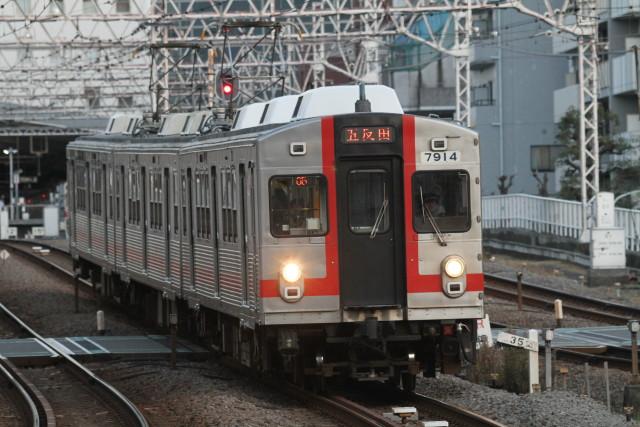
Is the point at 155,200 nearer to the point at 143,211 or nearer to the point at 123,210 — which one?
the point at 143,211

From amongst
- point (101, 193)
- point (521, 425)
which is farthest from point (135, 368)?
point (101, 193)

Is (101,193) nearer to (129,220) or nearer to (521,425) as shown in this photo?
(129,220)

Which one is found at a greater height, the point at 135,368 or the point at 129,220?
the point at 129,220

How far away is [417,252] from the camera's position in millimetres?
12742

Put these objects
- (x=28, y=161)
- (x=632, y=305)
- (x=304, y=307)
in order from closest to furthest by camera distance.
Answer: (x=304, y=307)
(x=632, y=305)
(x=28, y=161)

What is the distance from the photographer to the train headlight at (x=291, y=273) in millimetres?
12586

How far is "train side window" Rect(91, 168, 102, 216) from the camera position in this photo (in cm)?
2349

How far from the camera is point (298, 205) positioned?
41.7 ft

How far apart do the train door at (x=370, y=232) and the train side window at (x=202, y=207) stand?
2.88 meters

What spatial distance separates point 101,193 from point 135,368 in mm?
7887

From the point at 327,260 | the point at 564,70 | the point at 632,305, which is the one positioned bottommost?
the point at 632,305

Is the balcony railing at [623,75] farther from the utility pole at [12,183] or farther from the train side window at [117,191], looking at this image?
the utility pole at [12,183]

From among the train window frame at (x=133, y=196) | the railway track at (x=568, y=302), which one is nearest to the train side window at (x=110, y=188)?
the train window frame at (x=133, y=196)

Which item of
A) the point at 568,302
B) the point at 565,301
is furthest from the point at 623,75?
the point at 568,302
